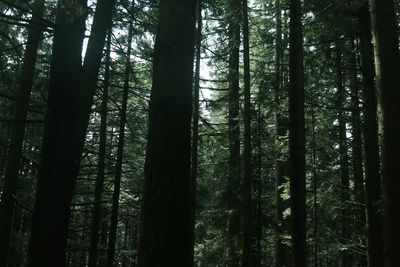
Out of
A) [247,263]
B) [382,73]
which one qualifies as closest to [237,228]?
[247,263]

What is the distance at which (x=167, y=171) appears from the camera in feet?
10.6

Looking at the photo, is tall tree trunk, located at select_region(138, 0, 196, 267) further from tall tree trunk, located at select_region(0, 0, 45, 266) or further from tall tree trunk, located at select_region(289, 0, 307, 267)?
tall tree trunk, located at select_region(0, 0, 45, 266)

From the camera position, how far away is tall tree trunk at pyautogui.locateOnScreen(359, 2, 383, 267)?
374 inches

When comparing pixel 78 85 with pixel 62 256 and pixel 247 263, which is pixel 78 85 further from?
pixel 247 263

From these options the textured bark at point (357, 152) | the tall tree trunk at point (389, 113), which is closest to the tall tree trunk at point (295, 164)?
the tall tree trunk at point (389, 113)

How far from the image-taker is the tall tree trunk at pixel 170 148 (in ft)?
10.2

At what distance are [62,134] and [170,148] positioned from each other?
2124 millimetres

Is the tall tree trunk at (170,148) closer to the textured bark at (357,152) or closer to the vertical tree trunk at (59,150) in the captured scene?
the vertical tree trunk at (59,150)

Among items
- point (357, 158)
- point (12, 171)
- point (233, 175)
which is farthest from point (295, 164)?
point (357, 158)

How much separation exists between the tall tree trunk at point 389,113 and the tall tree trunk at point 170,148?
3466mm

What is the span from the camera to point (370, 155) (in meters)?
9.91

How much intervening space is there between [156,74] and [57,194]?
222 centimetres

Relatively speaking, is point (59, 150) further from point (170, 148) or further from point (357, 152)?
point (357, 152)

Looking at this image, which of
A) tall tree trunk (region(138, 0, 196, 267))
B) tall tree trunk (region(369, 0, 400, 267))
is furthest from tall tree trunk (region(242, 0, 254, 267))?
tall tree trunk (region(138, 0, 196, 267))
